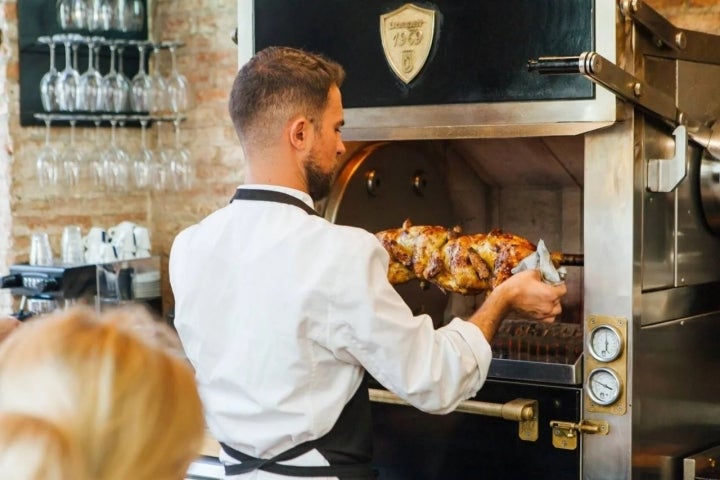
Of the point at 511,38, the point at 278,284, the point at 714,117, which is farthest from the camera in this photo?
the point at 714,117

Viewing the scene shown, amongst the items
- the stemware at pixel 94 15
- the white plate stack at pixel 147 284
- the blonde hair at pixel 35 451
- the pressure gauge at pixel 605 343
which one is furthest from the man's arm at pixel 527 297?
the stemware at pixel 94 15

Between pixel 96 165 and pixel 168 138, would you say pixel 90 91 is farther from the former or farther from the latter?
pixel 168 138

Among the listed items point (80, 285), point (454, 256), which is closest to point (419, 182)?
point (454, 256)

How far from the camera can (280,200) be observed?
229 centimetres

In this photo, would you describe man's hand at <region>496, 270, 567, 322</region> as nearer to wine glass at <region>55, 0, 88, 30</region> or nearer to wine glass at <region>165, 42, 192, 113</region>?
wine glass at <region>165, 42, 192, 113</region>

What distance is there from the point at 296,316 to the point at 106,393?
1131mm

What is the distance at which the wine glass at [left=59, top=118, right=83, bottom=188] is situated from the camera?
14.7 ft

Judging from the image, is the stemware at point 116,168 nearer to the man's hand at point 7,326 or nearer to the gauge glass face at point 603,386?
the gauge glass face at point 603,386

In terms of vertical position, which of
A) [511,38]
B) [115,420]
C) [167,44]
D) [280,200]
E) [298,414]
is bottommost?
[298,414]

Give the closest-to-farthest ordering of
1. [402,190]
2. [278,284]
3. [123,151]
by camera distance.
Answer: [278,284]
[402,190]
[123,151]

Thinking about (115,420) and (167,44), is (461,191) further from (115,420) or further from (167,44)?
(115,420)

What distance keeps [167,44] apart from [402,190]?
6.18ft

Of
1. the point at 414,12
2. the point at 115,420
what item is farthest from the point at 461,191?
the point at 115,420

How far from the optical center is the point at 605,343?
8.16 feet
